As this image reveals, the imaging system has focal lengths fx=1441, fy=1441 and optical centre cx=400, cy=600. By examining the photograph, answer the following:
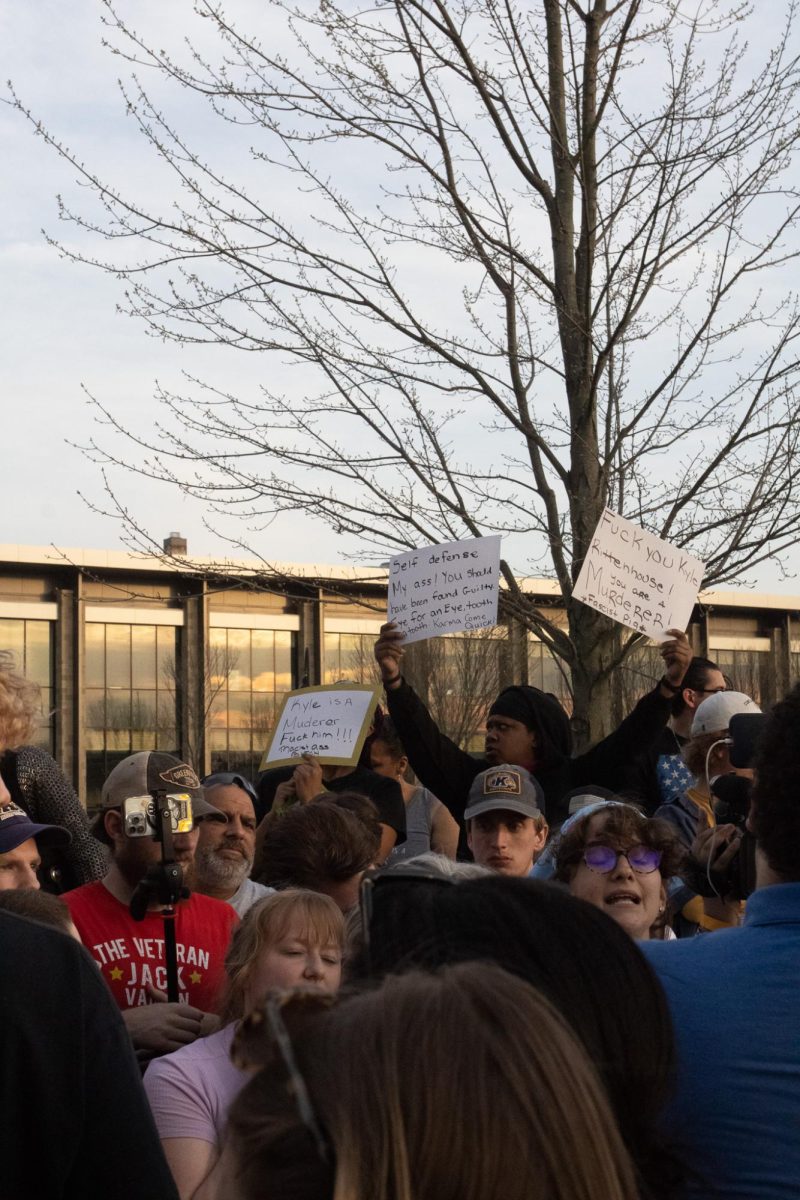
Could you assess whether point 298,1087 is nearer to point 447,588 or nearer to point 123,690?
point 447,588

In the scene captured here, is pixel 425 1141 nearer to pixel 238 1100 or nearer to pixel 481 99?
pixel 238 1100

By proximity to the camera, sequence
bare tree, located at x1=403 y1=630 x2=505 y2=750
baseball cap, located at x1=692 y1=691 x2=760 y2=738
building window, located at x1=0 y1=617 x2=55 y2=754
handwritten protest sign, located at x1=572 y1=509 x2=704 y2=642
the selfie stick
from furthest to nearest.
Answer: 1. building window, located at x1=0 y1=617 x2=55 y2=754
2. bare tree, located at x1=403 y1=630 x2=505 y2=750
3. handwritten protest sign, located at x1=572 y1=509 x2=704 y2=642
4. baseball cap, located at x1=692 y1=691 x2=760 y2=738
5. the selfie stick

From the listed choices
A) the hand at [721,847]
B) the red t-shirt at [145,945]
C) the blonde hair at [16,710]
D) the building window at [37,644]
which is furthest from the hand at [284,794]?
the building window at [37,644]

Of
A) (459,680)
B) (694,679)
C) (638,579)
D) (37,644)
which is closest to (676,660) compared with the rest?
(694,679)

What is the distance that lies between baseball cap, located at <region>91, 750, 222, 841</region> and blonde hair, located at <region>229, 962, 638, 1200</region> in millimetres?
3297

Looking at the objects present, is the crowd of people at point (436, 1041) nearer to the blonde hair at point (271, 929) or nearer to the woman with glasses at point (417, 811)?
the blonde hair at point (271, 929)

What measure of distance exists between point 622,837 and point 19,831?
5.83 feet

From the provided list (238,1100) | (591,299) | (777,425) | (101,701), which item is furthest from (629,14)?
(101,701)

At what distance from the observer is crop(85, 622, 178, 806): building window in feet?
149

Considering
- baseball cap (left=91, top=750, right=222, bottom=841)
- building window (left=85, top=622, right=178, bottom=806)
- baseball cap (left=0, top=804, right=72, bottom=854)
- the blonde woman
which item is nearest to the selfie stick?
baseball cap (left=0, top=804, right=72, bottom=854)

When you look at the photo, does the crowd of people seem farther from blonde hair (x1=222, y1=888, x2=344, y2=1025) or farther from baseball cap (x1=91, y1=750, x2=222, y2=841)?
baseball cap (x1=91, y1=750, x2=222, y2=841)

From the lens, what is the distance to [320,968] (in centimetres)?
372

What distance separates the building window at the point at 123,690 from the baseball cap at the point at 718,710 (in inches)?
1596

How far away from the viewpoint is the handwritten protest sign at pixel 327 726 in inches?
275
